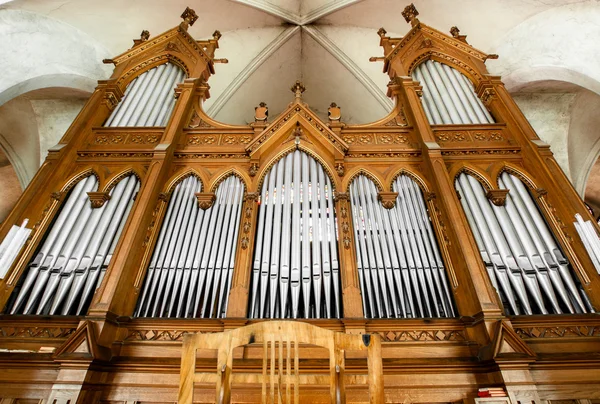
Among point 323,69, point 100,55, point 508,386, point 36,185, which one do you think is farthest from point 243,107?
point 508,386

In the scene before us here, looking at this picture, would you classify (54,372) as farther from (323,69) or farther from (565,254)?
(323,69)

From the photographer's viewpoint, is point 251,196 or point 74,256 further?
point 251,196

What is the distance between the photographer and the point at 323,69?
1020cm

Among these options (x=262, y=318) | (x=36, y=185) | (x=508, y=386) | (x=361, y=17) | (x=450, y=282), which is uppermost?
(x=361, y=17)

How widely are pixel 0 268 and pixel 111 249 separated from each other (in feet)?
3.14

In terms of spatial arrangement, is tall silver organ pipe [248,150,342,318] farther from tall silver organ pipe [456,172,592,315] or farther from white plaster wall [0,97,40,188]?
white plaster wall [0,97,40,188]

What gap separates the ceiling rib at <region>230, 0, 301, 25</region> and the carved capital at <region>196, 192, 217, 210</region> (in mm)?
5969

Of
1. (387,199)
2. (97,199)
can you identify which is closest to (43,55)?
(97,199)

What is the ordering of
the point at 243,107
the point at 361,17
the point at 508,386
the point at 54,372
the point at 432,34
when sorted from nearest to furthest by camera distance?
the point at 508,386, the point at 54,372, the point at 432,34, the point at 361,17, the point at 243,107

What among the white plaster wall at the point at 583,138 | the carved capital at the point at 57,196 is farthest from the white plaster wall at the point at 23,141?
the white plaster wall at the point at 583,138

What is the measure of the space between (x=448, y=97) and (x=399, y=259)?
3.49 metres

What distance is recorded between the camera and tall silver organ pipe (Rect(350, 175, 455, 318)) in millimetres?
3623

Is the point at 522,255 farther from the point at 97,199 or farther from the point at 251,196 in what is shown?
the point at 97,199

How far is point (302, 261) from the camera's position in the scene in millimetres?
3953
